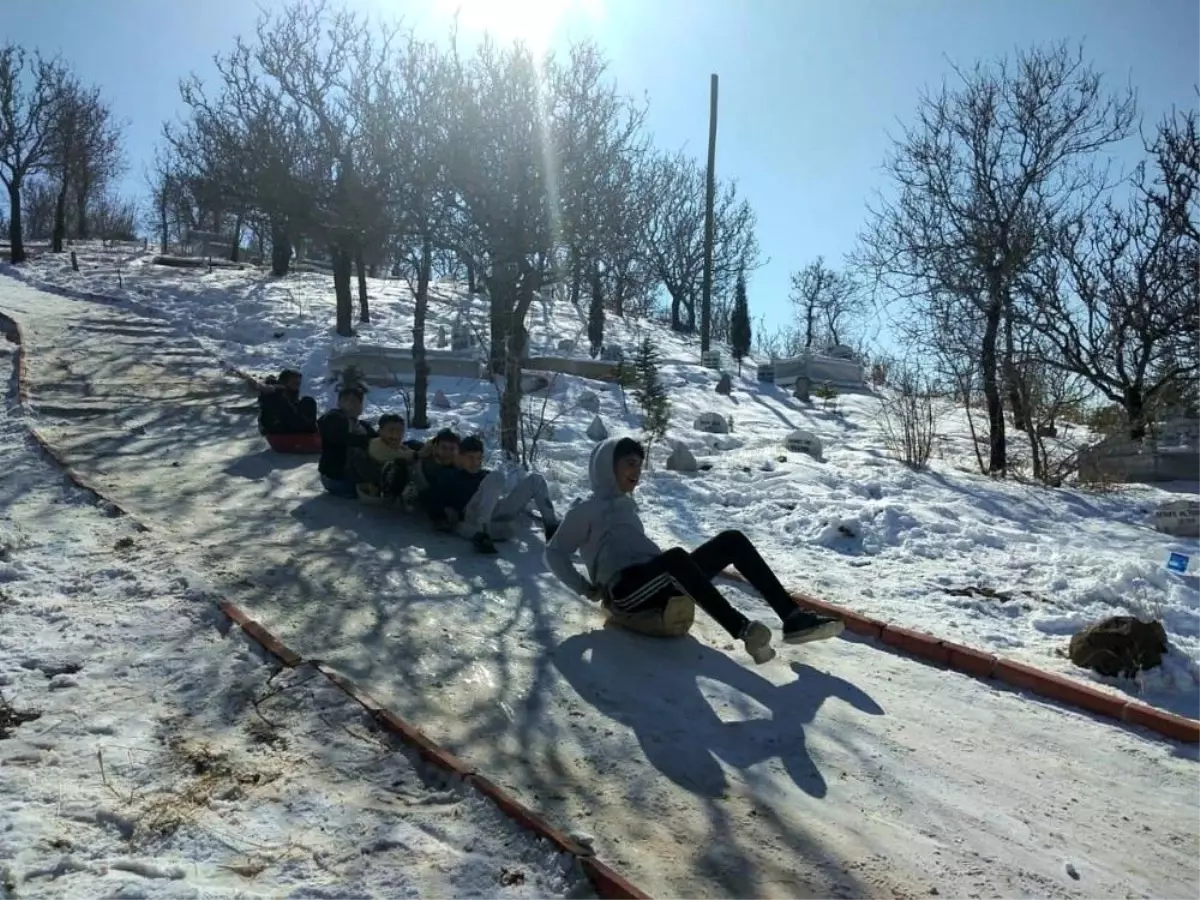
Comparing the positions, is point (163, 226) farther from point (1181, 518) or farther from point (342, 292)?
point (1181, 518)

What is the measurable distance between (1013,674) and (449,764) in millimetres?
3175

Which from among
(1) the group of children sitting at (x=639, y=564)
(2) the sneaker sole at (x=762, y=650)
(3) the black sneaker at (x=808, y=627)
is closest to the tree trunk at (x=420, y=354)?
(1) the group of children sitting at (x=639, y=564)

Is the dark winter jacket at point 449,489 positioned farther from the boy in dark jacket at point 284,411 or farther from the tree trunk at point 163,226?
the tree trunk at point 163,226

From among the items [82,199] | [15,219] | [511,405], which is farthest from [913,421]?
[82,199]

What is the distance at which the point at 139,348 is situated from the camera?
17250 millimetres

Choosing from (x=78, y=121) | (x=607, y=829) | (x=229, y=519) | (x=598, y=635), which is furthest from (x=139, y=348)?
(x=78, y=121)

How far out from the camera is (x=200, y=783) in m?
3.42

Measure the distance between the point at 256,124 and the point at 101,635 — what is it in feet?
55.2

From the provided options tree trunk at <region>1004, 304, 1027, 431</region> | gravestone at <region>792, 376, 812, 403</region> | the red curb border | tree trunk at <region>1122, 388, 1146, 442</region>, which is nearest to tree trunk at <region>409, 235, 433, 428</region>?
the red curb border

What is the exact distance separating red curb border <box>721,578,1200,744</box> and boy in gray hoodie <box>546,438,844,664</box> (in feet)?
2.06

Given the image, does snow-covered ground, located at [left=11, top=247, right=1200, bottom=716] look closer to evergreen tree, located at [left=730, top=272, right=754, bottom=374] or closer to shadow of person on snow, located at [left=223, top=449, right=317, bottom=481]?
shadow of person on snow, located at [left=223, top=449, right=317, bottom=481]

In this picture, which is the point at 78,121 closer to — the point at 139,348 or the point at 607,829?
the point at 139,348

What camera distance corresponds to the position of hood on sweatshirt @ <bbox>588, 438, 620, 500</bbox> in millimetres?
5570

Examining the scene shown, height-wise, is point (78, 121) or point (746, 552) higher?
point (78, 121)
